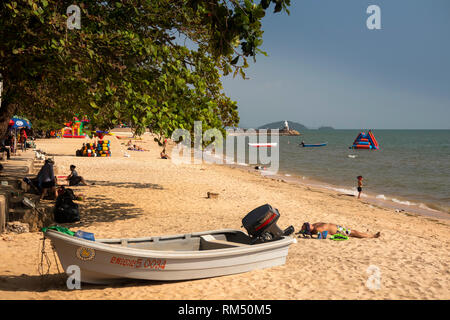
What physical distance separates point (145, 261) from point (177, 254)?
57cm

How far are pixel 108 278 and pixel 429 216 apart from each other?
17.3m

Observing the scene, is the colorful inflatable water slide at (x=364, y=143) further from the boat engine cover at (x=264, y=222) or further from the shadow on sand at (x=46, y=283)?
the shadow on sand at (x=46, y=283)

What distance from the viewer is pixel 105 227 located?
35.6 feet

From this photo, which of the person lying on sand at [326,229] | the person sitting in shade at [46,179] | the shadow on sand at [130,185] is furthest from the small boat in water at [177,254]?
the shadow on sand at [130,185]

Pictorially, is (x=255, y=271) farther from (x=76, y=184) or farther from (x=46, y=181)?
(x=76, y=184)

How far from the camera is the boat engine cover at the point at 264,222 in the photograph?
26.6 feet

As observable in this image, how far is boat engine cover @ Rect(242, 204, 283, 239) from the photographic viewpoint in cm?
811

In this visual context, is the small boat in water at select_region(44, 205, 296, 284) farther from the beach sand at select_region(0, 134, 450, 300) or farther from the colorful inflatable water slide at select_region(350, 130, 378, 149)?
the colorful inflatable water slide at select_region(350, 130, 378, 149)

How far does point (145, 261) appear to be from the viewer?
6.46 m

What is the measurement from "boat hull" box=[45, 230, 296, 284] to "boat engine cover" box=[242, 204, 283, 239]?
598 millimetres

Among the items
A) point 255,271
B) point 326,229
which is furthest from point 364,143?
point 255,271
